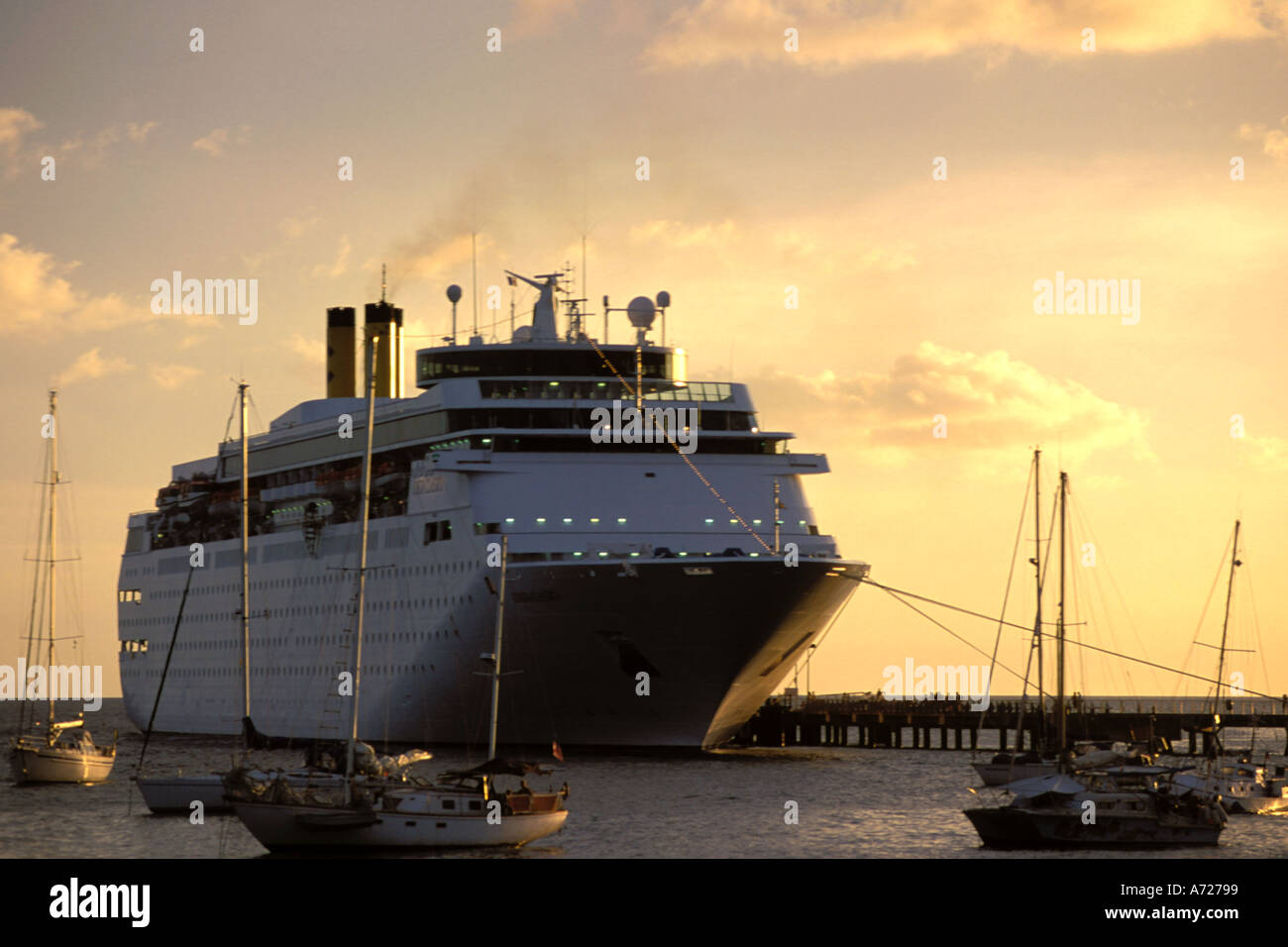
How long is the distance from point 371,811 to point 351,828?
0.50 metres

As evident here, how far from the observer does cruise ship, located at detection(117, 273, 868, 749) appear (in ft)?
182

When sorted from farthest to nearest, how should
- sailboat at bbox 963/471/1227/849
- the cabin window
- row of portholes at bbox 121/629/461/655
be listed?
the cabin window
row of portholes at bbox 121/629/461/655
sailboat at bbox 963/471/1227/849

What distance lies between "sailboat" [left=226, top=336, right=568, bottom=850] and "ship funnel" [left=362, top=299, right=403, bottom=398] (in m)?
44.1

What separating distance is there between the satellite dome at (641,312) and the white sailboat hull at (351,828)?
1205 inches

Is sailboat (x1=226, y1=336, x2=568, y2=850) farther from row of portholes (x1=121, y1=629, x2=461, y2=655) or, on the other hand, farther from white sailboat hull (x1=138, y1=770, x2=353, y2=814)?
row of portholes (x1=121, y1=629, x2=461, y2=655)

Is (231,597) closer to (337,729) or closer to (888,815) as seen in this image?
(337,729)

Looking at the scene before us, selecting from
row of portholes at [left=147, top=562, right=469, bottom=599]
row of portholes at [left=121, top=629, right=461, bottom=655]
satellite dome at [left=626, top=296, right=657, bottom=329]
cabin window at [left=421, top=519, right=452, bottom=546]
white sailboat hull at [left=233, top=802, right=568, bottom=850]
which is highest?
satellite dome at [left=626, top=296, right=657, bottom=329]

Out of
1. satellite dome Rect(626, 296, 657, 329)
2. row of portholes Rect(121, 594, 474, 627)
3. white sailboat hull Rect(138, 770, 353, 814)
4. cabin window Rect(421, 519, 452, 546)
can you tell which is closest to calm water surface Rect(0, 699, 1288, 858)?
white sailboat hull Rect(138, 770, 353, 814)

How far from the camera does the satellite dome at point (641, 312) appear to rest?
6644 cm

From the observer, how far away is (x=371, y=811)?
1485 inches

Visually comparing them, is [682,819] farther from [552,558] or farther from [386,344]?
[386,344]
